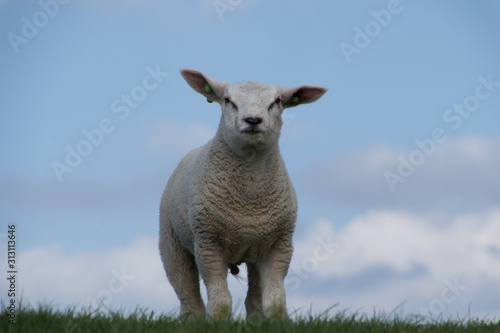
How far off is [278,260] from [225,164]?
1151mm

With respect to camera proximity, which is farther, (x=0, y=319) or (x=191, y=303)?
(x=191, y=303)

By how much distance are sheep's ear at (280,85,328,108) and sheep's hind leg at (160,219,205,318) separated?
2205mm

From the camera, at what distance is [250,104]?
6.95 metres

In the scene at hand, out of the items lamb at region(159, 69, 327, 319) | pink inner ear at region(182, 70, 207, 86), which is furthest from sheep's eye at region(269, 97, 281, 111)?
pink inner ear at region(182, 70, 207, 86)

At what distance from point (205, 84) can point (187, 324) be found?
2.86 m

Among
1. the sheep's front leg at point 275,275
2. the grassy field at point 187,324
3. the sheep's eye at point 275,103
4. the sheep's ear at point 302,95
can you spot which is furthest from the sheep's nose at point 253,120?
the grassy field at point 187,324

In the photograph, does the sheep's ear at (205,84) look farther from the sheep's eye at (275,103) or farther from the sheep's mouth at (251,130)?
the sheep's mouth at (251,130)

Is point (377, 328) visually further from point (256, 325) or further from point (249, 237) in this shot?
point (249, 237)

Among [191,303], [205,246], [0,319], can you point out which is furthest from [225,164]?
[0,319]

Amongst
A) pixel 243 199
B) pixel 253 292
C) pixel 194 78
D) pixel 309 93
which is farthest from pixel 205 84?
pixel 253 292

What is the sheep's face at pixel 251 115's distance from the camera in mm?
6797

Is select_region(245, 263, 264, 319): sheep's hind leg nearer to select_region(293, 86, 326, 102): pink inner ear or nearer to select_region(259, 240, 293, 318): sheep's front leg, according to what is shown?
select_region(259, 240, 293, 318): sheep's front leg

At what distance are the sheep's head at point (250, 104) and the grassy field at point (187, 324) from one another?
6.00 feet

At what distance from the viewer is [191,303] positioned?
8352 mm
